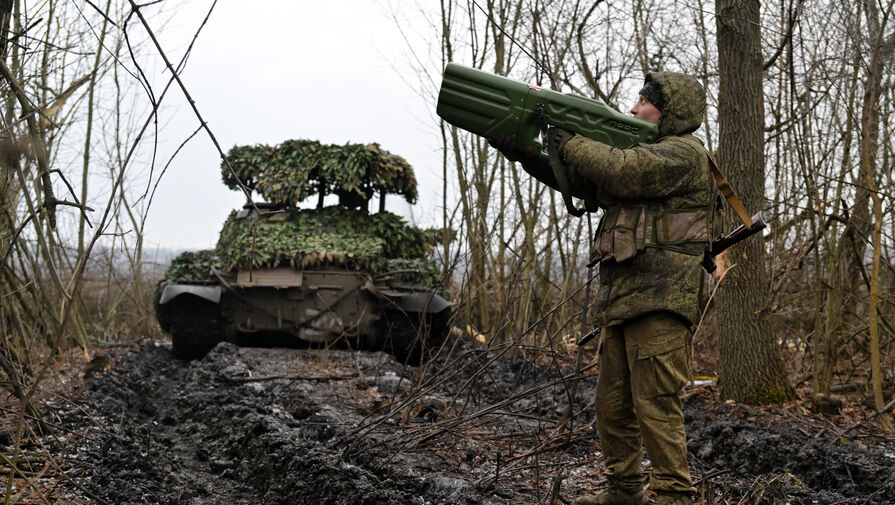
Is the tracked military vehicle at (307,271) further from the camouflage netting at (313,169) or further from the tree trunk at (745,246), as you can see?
the tree trunk at (745,246)

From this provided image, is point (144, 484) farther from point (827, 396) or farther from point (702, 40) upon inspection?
point (702, 40)

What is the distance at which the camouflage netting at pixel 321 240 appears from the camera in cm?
948

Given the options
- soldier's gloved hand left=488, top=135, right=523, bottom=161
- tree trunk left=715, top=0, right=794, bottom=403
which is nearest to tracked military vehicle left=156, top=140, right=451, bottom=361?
tree trunk left=715, top=0, right=794, bottom=403

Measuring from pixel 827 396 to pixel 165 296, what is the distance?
7.06 metres

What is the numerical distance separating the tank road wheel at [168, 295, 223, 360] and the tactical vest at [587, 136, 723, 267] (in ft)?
23.5

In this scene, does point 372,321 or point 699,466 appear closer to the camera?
point 699,466

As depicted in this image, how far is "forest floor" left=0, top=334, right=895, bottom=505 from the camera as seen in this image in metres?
3.75

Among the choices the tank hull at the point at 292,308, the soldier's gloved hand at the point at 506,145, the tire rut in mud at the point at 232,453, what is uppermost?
the soldier's gloved hand at the point at 506,145

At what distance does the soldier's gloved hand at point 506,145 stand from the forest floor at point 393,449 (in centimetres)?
119

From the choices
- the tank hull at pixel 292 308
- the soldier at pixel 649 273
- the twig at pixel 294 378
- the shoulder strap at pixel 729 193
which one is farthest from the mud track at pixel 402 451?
the tank hull at pixel 292 308

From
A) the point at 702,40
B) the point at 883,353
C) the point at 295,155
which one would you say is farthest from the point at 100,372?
the point at 702,40

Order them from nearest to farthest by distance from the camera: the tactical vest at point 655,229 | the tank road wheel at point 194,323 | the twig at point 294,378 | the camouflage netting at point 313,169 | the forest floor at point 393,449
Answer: the tactical vest at point 655,229 → the forest floor at point 393,449 → the twig at point 294,378 → the tank road wheel at point 194,323 → the camouflage netting at point 313,169

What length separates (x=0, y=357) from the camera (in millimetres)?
2896

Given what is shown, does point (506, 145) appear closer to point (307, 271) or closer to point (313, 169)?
point (307, 271)
